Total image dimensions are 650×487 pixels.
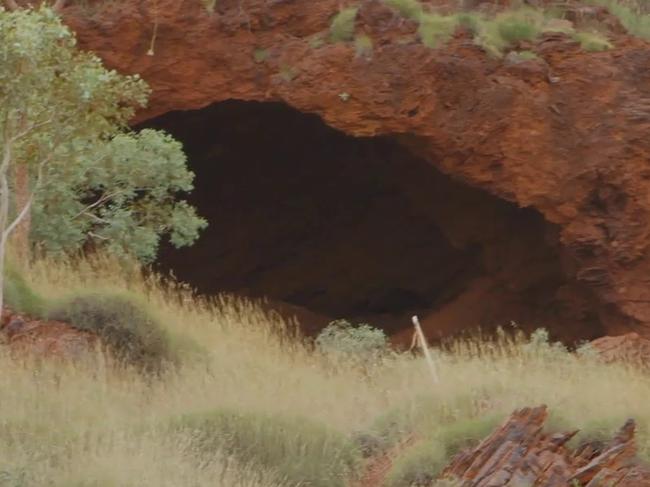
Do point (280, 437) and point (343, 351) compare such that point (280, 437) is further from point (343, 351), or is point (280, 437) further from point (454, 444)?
point (343, 351)

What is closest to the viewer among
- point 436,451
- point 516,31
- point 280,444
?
point 436,451

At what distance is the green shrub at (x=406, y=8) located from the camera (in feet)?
53.4

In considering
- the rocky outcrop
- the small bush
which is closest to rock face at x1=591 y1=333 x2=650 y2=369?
the small bush

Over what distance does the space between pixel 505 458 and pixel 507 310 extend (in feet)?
29.7

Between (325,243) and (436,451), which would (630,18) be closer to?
(325,243)

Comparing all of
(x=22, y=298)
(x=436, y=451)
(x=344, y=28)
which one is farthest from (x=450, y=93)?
(x=436, y=451)

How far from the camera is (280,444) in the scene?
10.7 metres

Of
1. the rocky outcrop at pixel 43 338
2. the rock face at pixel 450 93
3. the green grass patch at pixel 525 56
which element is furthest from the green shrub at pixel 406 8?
the rocky outcrop at pixel 43 338

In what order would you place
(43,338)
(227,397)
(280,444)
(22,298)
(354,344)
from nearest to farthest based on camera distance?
(280,444) < (227,397) < (43,338) < (22,298) < (354,344)

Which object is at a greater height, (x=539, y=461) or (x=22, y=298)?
(x=22, y=298)

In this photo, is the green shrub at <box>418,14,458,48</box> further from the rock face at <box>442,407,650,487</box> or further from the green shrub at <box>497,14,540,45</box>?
the rock face at <box>442,407,650,487</box>

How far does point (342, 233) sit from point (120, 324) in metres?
7.90

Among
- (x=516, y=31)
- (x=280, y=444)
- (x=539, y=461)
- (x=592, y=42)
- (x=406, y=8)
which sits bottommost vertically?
(x=280, y=444)

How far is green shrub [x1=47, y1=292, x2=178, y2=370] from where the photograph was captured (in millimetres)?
13102
